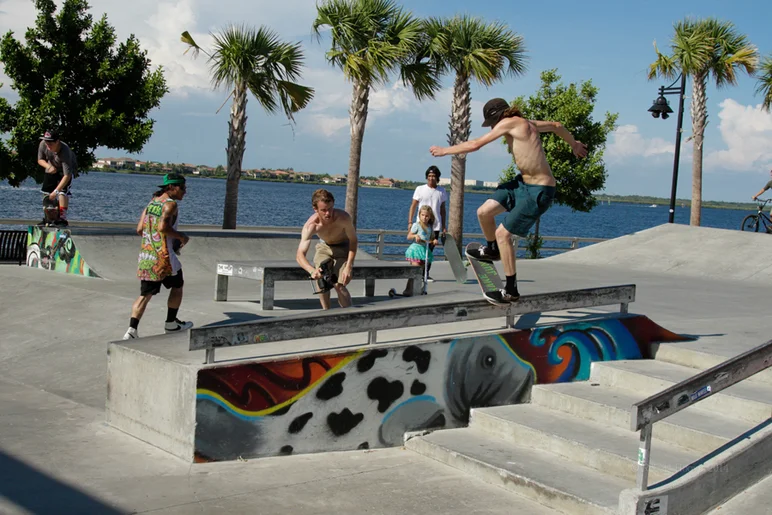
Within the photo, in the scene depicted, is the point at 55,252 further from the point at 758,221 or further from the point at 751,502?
the point at 758,221

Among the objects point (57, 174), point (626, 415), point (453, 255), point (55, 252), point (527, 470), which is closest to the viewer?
point (527, 470)

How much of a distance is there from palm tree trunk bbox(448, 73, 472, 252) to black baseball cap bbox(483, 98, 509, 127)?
13451mm

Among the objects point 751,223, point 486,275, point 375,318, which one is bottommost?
point 375,318

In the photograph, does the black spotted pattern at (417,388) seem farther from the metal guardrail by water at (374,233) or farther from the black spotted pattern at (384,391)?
the metal guardrail by water at (374,233)

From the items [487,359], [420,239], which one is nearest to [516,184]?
[487,359]

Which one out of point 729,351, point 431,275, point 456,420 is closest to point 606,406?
point 456,420

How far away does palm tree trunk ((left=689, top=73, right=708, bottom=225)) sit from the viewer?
26.5 metres

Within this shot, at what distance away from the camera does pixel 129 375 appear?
5996mm

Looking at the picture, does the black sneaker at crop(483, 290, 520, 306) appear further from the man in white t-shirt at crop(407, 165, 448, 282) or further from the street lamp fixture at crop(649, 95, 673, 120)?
the street lamp fixture at crop(649, 95, 673, 120)

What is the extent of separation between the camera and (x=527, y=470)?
541cm

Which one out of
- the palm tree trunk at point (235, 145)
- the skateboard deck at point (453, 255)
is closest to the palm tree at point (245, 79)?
the palm tree trunk at point (235, 145)

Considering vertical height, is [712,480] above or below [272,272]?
below

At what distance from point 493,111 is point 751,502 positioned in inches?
142

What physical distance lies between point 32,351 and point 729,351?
280 inches
